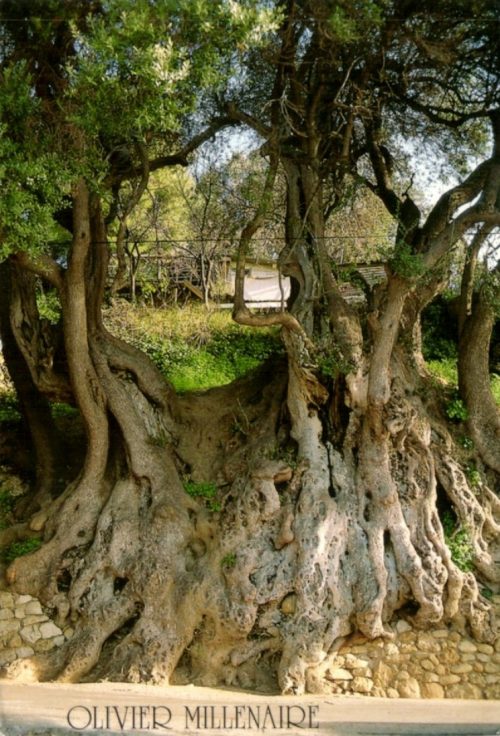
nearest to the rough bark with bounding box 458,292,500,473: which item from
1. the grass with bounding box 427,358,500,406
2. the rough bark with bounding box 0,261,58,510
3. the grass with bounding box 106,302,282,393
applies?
the grass with bounding box 427,358,500,406

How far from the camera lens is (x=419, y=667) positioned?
957 cm

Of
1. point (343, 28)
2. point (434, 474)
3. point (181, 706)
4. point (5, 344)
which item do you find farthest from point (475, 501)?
point (5, 344)

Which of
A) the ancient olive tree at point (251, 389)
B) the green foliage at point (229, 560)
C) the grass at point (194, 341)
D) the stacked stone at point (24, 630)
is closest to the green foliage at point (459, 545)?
the ancient olive tree at point (251, 389)

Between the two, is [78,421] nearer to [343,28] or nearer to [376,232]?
[376,232]

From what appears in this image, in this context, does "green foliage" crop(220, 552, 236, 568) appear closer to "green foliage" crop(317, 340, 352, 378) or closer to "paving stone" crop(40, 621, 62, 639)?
"paving stone" crop(40, 621, 62, 639)

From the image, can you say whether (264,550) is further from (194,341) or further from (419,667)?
(194,341)

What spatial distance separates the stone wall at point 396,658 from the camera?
9.36 metres

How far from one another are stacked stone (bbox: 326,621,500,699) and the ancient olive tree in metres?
0.24

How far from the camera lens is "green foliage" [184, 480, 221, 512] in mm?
10789

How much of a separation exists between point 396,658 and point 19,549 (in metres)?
5.14

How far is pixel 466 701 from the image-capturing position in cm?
912

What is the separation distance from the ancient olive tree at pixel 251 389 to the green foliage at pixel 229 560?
0.01 m

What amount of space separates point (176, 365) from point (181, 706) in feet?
28.2

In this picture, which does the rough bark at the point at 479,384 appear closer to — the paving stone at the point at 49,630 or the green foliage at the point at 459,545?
the green foliage at the point at 459,545
